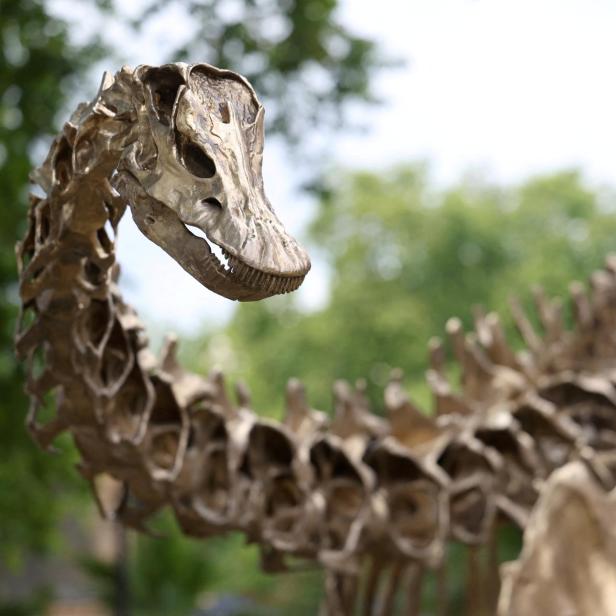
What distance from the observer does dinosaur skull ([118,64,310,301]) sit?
2041mm

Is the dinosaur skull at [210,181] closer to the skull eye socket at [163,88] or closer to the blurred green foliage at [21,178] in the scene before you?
the skull eye socket at [163,88]

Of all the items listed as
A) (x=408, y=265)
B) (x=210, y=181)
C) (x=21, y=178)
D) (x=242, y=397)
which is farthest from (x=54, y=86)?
(x=408, y=265)

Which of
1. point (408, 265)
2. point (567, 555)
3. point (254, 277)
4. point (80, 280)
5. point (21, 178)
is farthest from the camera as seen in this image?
point (408, 265)

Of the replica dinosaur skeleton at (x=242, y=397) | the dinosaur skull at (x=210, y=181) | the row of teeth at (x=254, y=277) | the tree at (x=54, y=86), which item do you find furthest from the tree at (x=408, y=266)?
the row of teeth at (x=254, y=277)

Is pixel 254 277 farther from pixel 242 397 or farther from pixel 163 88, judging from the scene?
pixel 242 397

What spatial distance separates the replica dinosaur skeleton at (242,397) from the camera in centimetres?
215

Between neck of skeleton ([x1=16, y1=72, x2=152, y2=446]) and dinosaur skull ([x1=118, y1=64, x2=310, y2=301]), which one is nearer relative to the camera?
dinosaur skull ([x1=118, y1=64, x2=310, y2=301])

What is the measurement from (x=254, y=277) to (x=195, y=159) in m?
0.32

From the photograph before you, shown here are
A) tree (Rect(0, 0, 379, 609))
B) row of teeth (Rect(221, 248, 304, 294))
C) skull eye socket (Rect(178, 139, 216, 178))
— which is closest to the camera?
row of teeth (Rect(221, 248, 304, 294))

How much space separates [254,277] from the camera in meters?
2.03

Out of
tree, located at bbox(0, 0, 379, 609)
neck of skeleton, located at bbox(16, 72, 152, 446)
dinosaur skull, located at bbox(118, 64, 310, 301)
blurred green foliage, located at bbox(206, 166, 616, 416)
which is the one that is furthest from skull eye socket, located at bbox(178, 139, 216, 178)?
blurred green foliage, located at bbox(206, 166, 616, 416)

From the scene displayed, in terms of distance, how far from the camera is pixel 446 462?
13.1ft

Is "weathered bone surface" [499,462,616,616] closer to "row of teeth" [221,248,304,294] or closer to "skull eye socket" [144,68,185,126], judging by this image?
"row of teeth" [221,248,304,294]

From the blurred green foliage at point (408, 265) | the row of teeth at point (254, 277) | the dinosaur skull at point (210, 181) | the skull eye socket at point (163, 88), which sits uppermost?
the blurred green foliage at point (408, 265)
